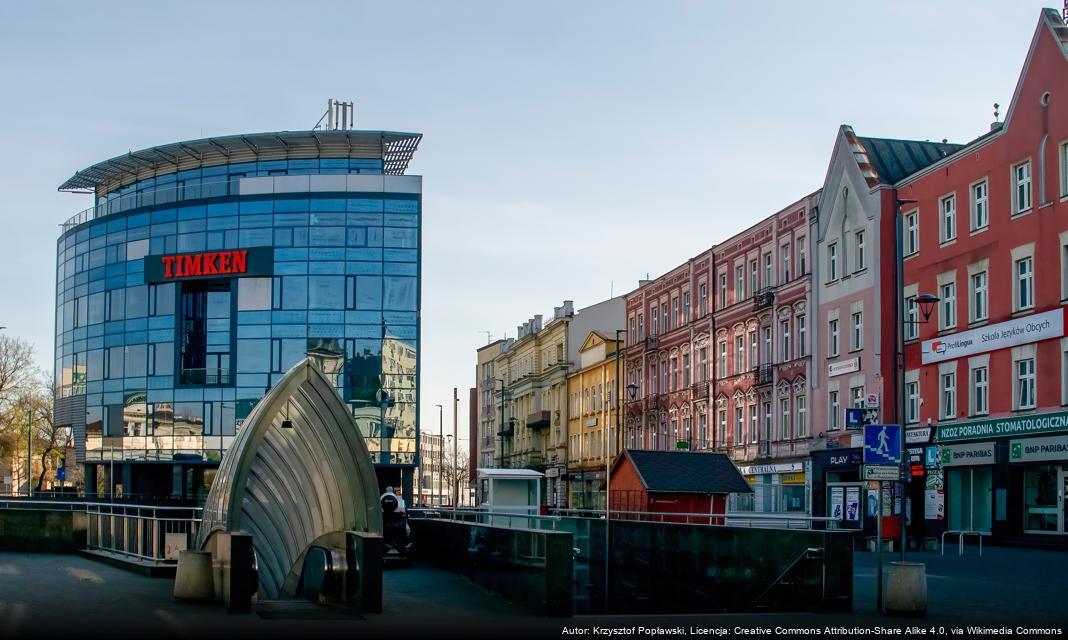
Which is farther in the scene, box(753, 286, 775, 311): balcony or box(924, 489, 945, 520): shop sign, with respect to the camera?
box(753, 286, 775, 311): balcony

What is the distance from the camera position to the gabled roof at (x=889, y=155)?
5016 cm

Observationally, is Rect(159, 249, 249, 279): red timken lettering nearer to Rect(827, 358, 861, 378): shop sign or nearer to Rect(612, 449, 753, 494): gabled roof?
Rect(827, 358, 861, 378): shop sign

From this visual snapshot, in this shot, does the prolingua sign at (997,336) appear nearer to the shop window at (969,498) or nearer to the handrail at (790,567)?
the shop window at (969,498)

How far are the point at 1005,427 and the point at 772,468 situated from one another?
658 inches

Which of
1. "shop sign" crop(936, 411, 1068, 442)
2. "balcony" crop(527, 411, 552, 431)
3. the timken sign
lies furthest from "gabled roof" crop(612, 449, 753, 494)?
"balcony" crop(527, 411, 552, 431)

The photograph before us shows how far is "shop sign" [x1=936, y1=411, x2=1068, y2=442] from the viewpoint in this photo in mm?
37531

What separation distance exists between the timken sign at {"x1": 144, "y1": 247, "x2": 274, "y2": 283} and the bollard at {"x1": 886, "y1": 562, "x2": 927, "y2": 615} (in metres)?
47.4

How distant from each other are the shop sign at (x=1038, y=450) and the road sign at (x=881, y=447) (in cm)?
1953

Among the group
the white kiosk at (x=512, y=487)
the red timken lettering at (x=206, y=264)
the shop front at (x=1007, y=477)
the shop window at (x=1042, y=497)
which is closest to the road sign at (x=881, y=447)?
the shop front at (x=1007, y=477)

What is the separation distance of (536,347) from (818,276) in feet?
150

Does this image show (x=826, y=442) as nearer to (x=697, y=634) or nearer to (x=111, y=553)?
(x=111, y=553)

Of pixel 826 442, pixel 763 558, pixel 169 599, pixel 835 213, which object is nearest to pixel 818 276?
pixel 835 213

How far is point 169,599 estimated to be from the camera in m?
19.7

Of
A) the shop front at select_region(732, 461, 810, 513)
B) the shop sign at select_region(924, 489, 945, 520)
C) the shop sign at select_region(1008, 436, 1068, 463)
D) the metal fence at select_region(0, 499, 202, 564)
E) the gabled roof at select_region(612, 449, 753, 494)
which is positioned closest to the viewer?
the metal fence at select_region(0, 499, 202, 564)
